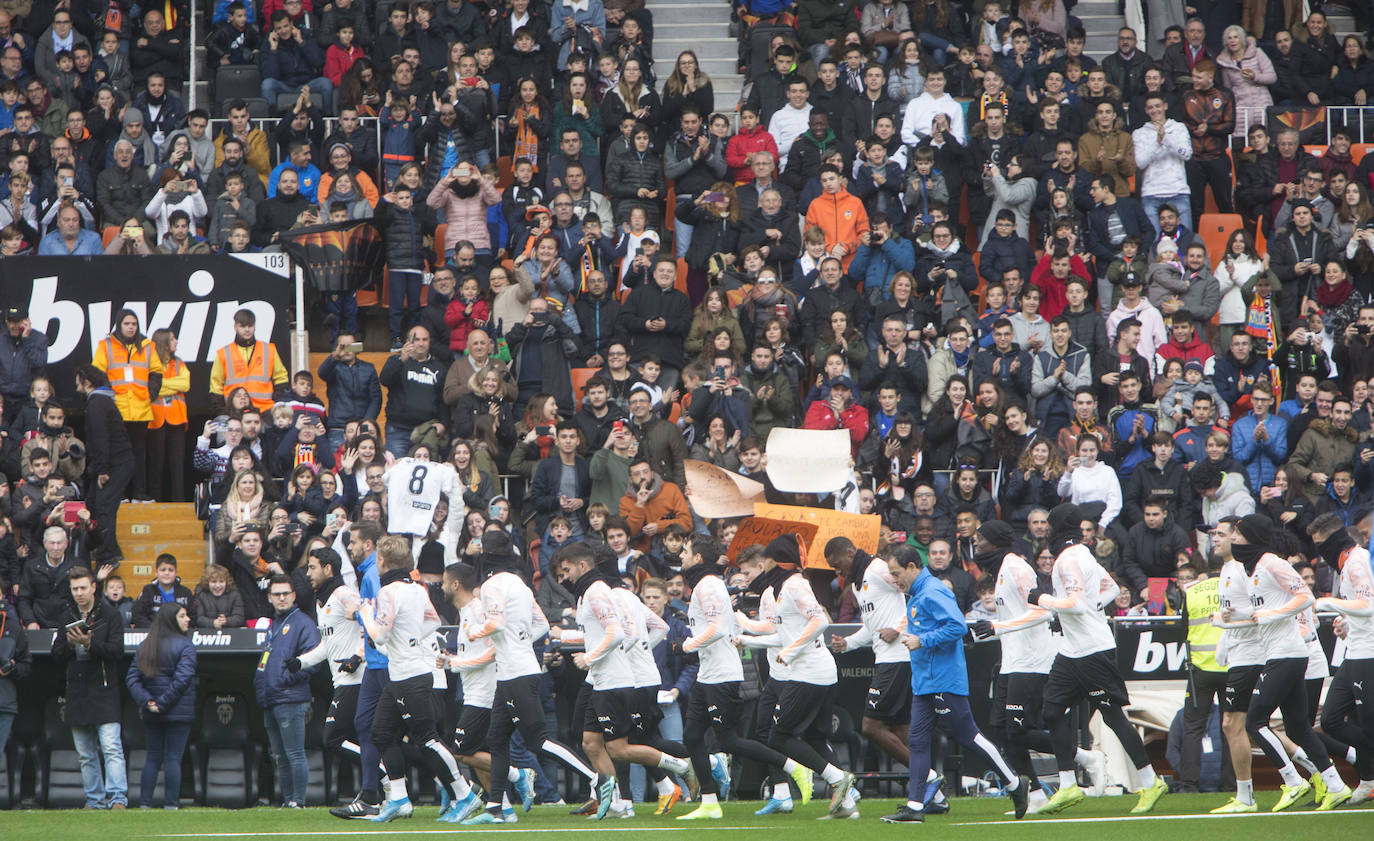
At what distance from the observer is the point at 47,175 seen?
20.3 meters

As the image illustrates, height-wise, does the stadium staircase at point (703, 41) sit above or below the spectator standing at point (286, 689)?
above

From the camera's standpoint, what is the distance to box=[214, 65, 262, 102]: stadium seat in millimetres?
22266

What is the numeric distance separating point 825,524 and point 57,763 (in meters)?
6.87

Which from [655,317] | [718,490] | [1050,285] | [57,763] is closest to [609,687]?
[718,490]

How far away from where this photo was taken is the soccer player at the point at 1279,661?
472 inches

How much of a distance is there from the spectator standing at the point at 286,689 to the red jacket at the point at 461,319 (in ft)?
16.3

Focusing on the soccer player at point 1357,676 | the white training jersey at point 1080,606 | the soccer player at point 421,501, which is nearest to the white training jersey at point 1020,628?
the white training jersey at point 1080,606

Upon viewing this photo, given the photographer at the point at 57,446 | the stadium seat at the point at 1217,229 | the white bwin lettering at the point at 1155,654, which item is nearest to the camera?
the white bwin lettering at the point at 1155,654

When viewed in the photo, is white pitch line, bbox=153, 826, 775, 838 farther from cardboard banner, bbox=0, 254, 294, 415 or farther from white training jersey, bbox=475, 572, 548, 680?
cardboard banner, bbox=0, 254, 294, 415

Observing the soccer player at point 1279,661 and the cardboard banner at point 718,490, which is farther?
the cardboard banner at point 718,490

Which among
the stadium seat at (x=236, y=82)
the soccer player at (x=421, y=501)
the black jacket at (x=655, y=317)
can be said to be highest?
the stadium seat at (x=236, y=82)

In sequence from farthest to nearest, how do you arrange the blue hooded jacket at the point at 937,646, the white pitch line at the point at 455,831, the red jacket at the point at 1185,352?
the red jacket at the point at 1185,352
the blue hooded jacket at the point at 937,646
the white pitch line at the point at 455,831

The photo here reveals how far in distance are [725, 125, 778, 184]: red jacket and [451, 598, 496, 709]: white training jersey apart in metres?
9.17

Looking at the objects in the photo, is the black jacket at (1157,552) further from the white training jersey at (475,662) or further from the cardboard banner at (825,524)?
the white training jersey at (475,662)
